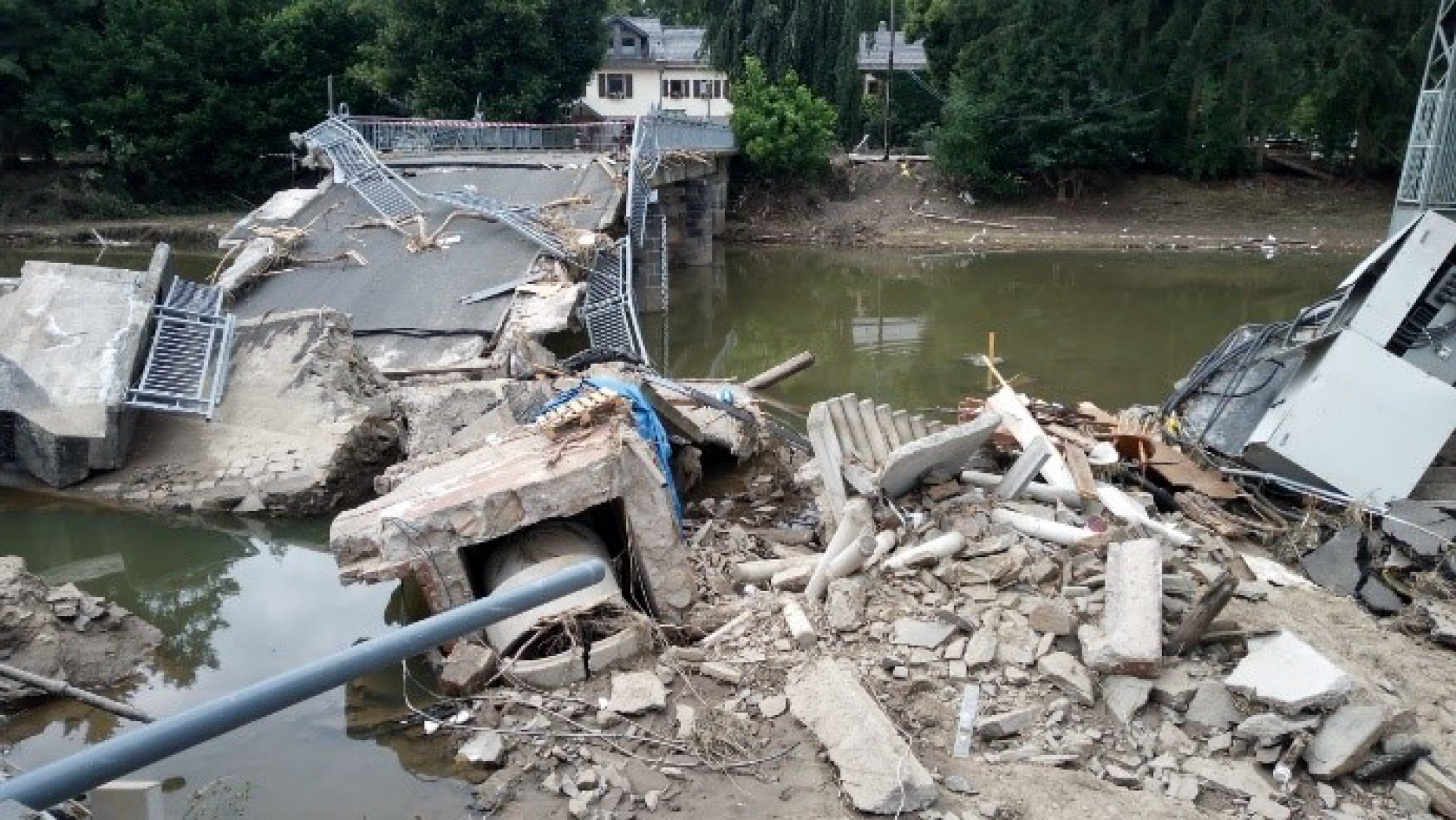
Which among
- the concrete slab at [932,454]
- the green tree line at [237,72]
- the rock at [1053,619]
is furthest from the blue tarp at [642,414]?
the green tree line at [237,72]

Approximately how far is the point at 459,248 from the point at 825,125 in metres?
18.3

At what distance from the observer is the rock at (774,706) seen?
5.76 m

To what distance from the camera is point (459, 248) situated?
15484mm

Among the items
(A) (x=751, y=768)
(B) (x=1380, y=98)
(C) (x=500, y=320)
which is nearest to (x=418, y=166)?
(C) (x=500, y=320)

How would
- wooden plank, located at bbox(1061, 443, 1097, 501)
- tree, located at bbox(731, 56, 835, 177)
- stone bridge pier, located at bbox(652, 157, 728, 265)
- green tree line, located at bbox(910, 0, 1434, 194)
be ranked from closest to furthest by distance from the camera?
wooden plank, located at bbox(1061, 443, 1097, 501) → stone bridge pier, located at bbox(652, 157, 728, 265) → green tree line, located at bbox(910, 0, 1434, 194) → tree, located at bbox(731, 56, 835, 177)

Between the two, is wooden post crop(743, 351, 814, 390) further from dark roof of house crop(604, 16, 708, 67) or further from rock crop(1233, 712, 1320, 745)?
dark roof of house crop(604, 16, 708, 67)

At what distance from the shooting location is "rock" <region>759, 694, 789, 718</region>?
227 inches

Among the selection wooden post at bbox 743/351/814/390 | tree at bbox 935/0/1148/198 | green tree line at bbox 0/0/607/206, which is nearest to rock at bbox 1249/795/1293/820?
wooden post at bbox 743/351/814/390

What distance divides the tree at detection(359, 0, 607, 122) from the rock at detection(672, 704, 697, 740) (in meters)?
29.1

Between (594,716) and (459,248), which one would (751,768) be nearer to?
(594,716)

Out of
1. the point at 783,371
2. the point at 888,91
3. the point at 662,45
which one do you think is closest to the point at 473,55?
the point at 888,91

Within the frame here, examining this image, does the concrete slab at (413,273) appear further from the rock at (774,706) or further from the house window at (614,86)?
the house window at (614,86)

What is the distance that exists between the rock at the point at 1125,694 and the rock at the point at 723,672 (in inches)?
74.8

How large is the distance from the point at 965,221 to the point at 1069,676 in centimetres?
2699
